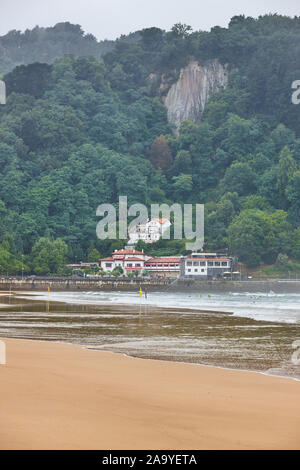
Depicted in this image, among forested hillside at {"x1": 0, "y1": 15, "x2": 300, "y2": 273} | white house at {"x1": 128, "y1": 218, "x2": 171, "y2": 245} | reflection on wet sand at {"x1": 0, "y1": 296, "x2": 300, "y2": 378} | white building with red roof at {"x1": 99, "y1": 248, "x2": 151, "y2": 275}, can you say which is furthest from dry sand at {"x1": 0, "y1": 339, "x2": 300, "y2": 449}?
white house at {"x1": 128, "y1": 218, "x2": 171, "y2": 245}

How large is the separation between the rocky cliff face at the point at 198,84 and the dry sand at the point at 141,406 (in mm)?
130212

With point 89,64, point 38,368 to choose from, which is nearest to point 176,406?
point 38,368

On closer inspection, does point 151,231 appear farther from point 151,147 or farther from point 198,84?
point 198,84

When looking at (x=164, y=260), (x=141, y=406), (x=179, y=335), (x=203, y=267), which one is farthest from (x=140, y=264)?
(x=141, y=406)

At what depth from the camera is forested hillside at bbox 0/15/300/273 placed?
101 metres

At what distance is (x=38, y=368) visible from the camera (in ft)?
43.2

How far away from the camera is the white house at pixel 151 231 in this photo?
104 metres

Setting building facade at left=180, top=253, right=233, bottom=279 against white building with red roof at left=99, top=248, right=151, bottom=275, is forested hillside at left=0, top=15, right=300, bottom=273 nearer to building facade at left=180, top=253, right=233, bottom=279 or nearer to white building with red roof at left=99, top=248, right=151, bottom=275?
white building with red roof at left=99, top=248, right=151, bottom=275

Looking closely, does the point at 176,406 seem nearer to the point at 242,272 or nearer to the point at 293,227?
the point at 242,272

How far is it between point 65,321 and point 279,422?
17.5 metres

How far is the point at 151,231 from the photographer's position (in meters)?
105

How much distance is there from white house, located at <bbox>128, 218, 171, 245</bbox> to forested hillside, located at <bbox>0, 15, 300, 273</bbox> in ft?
10.4

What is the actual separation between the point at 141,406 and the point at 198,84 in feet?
445

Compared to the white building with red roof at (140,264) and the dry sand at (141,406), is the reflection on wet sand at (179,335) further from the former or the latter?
the white building with red roof at (140,264)
